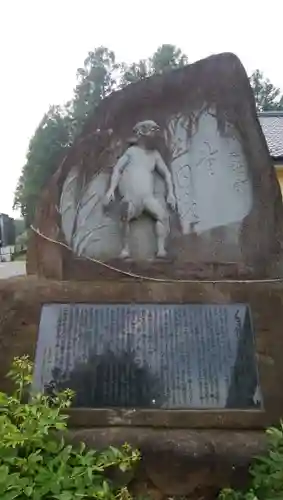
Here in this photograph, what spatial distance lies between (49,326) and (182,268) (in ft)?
3.05

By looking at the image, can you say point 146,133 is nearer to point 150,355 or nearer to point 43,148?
point 150,355

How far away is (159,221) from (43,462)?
179 centimetres

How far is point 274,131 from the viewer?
45.9 ft

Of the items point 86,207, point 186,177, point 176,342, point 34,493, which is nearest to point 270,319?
point 176,342

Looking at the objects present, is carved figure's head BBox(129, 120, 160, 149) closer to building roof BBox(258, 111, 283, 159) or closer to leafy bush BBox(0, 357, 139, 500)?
leafy bush BBox(0, 357, 139, 500)

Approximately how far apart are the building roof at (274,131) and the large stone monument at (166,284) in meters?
8.32

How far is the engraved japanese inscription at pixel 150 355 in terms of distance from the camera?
3023 mm

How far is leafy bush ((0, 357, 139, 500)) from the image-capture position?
7.06 feet

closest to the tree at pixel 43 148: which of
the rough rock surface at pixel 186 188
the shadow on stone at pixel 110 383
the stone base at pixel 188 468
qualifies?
the rough rock surface at pixel 186 188

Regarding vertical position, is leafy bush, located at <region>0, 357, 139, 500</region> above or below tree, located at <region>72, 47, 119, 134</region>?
below

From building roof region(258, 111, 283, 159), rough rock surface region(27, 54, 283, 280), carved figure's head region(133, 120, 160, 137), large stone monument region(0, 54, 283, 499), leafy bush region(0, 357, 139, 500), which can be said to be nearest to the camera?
leafy bush region(0, 357, 139, 500)

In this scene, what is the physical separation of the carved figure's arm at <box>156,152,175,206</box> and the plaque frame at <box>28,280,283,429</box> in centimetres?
61

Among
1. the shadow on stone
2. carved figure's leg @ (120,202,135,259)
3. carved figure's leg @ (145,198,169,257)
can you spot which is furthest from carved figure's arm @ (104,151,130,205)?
the shadow on stone

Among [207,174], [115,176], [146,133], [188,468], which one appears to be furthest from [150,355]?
[146,133]
